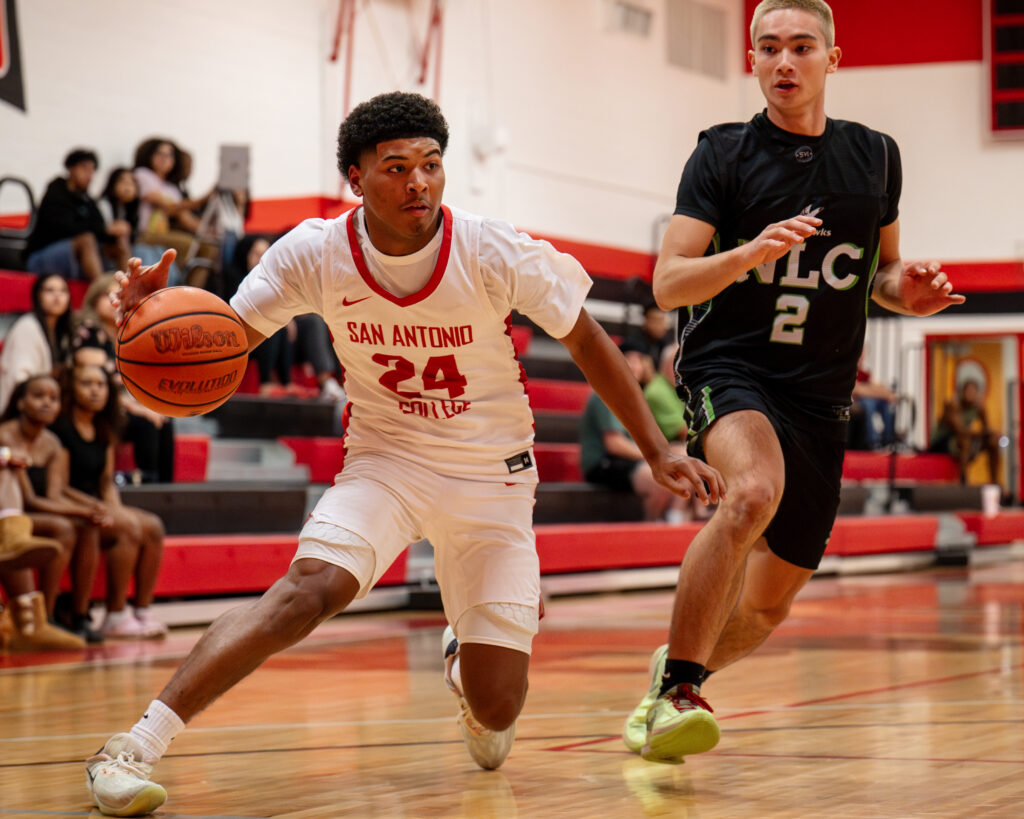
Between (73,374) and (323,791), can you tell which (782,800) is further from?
(73,374)

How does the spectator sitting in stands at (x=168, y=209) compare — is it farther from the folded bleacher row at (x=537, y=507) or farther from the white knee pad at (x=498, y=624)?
the white knee pad at (x=498, y=624)

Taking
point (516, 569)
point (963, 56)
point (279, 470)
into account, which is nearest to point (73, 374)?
point (279, 470)

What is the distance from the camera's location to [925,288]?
136 inches

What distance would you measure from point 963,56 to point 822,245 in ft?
55.1

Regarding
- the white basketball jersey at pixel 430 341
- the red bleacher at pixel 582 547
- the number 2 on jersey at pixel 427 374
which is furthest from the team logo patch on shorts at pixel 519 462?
the red bleacher at pixel 582 547

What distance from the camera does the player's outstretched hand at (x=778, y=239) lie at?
9.91ft

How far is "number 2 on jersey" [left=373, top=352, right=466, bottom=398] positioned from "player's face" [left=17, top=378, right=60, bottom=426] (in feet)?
12.0

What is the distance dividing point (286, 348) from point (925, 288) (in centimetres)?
706

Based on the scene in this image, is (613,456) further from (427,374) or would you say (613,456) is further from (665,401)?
(427,374)

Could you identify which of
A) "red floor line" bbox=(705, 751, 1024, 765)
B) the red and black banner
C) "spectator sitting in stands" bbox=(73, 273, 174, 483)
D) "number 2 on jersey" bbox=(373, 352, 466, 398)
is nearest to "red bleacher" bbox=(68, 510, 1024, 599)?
"spectator sitting in stands" bbox=(73, 273, 174, 483)

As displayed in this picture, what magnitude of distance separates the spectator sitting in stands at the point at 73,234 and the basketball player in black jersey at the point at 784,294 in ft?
21.5

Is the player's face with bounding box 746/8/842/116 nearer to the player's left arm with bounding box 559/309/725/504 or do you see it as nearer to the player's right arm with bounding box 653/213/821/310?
the player's right arm with bounding box 653/213/821/310

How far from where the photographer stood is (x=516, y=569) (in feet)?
10.8

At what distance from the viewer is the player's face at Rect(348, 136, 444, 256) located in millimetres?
3035
